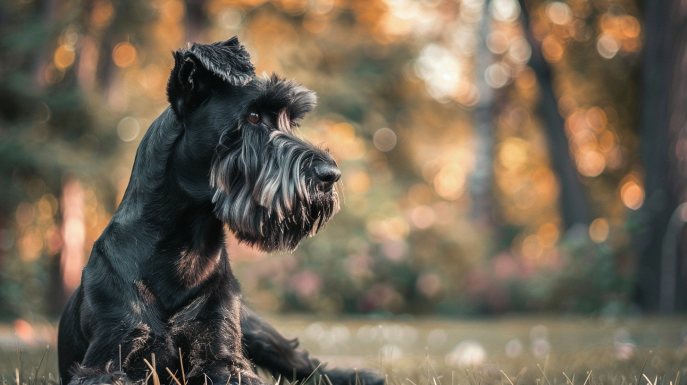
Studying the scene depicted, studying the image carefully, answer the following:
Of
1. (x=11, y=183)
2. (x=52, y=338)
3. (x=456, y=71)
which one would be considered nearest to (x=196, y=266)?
(x=52, y=338)

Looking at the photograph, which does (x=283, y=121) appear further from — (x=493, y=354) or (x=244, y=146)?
(x=493, y=354)

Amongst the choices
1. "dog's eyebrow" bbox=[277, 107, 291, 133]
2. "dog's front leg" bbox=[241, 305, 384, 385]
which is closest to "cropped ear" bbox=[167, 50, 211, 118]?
"dog's eyebrow" bbox=[277, 107, 291, 133]

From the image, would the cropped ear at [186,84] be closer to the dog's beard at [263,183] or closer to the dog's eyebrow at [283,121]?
the dog's beard at [263,183]

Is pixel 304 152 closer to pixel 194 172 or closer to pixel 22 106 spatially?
pixel 194 172

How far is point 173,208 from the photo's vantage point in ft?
9.48

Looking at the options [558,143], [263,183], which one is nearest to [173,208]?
[263,183]

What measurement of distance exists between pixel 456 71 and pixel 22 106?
17620 millimetres

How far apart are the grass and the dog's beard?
76 centimetres

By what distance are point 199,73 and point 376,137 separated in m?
17.9

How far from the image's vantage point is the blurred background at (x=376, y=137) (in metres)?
11.5

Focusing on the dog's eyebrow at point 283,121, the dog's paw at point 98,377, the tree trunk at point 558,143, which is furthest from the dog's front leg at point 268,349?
the tree trunk at point 558,143

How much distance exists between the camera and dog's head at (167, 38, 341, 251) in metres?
2.90

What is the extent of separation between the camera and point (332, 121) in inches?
666

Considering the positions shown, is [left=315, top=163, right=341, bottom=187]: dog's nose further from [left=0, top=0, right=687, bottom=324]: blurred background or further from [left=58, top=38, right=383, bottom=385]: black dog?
[left=0, top=0, right=687, bottom=324]: blurred background
